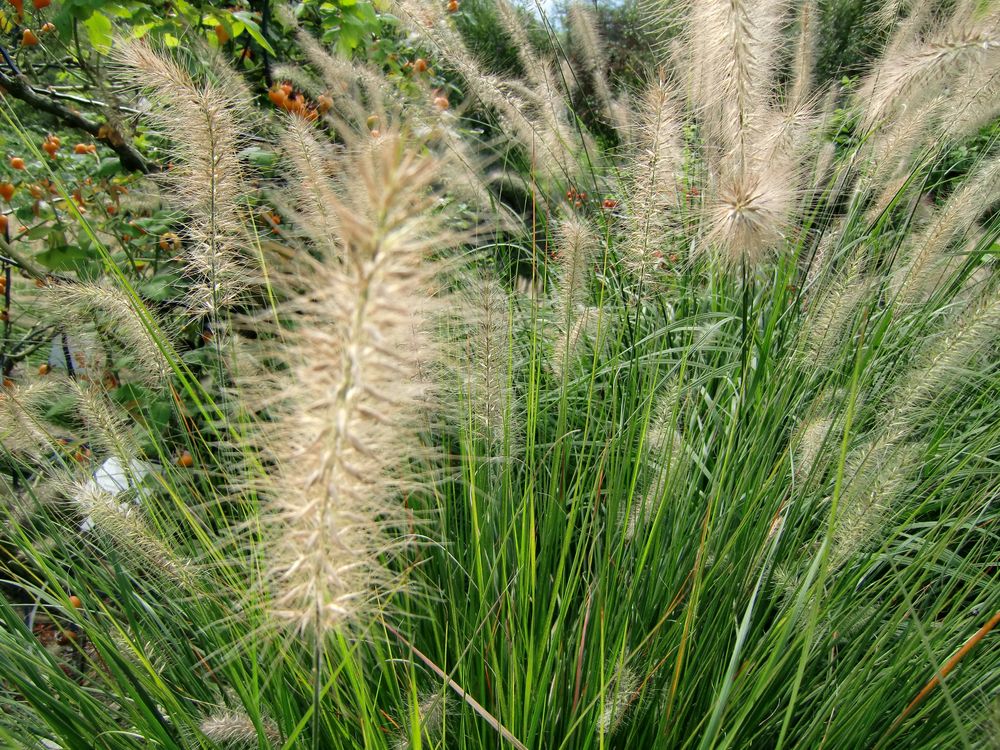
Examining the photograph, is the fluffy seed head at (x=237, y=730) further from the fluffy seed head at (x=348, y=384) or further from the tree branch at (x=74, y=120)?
the tree branch at (x=74, y=120)

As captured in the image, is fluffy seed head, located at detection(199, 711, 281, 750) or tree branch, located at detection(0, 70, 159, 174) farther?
tree branch, located at detection(0, 70, 159, 174)

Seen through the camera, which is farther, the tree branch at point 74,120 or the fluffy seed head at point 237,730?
the tree branch at point 74,120

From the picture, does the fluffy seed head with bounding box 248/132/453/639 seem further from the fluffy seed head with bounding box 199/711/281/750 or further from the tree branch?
the tree branch

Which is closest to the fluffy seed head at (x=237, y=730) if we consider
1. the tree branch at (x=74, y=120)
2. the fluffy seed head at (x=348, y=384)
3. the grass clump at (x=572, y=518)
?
the grass clump at (x=572, y=518)

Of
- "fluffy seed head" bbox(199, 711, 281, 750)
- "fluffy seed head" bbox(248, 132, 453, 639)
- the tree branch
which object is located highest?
the tree branch

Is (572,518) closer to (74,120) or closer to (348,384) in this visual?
(348,384)

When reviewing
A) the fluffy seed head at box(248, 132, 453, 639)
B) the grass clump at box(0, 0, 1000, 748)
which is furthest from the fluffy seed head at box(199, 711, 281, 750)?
the fluffy seed head at box(248, 132, 453, 639)

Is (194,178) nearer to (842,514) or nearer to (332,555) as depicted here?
(332,555)

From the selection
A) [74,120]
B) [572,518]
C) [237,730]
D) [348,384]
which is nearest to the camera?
[348,384]

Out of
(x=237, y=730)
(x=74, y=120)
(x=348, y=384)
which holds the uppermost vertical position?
(x=74, y=120)

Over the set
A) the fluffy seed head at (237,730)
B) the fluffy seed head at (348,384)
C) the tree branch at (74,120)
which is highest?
the tree branch at (74,120)

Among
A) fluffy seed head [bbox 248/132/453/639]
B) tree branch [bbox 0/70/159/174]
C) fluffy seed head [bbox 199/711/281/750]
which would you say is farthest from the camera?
tree branch [bbox 0/70/159/174]

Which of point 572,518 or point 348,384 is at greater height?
point 348,384

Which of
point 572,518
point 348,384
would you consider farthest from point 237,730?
point 348,384
